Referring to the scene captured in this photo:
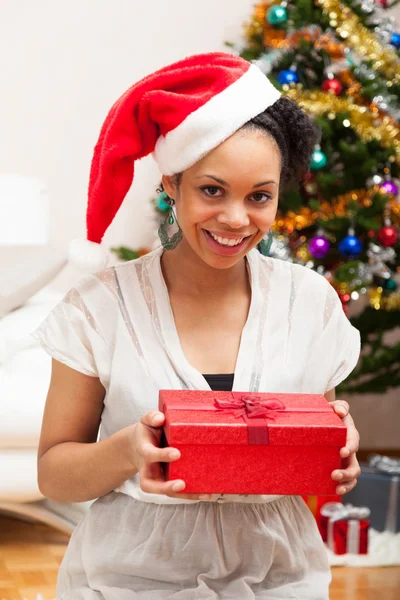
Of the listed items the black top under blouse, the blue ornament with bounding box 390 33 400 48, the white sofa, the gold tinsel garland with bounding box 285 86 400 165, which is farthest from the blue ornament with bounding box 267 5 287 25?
the black top under blouse

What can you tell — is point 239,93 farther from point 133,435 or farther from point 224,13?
point 224,13

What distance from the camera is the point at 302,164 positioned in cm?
143

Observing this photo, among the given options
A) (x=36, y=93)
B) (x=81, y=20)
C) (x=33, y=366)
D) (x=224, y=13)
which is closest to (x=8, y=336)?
(x=33, y=366)

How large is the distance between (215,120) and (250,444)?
1.50ft

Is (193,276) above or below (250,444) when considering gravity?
above

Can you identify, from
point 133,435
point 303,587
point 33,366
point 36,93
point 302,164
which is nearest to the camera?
point 133,435

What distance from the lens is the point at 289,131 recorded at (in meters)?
1.36

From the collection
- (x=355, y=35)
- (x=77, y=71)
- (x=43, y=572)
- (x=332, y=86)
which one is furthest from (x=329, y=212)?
(x=43, y=572)

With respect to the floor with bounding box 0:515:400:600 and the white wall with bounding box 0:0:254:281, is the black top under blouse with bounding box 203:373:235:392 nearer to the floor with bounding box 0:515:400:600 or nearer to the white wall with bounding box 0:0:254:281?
the floor with bounding box 0:515:400:600

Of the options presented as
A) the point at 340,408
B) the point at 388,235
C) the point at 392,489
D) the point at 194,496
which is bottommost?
the point at 392,489

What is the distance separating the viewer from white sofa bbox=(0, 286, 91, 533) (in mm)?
2418

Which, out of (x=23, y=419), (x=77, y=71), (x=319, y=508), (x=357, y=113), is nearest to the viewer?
(x=23, y=419)

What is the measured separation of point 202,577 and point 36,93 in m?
2.56

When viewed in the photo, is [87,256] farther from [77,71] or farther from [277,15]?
[77,71]
